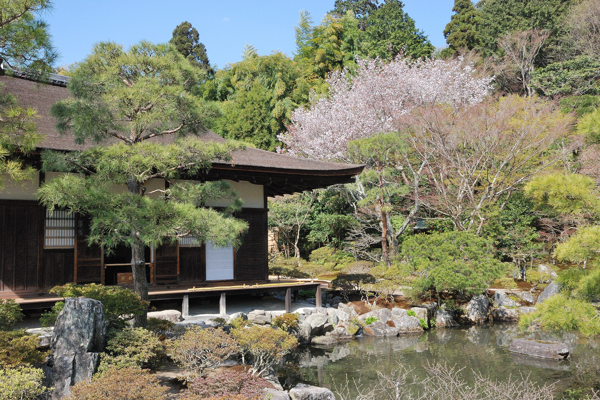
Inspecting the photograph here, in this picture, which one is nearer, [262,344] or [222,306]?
[262,344]

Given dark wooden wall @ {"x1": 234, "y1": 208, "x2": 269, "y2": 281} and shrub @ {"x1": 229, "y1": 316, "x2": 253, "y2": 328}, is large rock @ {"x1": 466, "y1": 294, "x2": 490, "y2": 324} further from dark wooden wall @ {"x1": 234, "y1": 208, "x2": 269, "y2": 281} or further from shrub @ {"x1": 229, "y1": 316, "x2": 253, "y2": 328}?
shrub @ {"x1": 229, "y1": 316, "x2": 253, "y2": 328}

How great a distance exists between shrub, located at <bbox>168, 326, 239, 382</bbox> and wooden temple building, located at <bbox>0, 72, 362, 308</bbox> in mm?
3119

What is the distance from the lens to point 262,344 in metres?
6.28

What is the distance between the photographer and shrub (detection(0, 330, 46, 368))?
4.86 m

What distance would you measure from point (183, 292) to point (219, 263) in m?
1.37

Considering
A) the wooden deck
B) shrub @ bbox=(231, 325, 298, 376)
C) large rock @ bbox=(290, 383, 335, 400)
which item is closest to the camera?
large rock @ bbox=(290, 383, 335, 400)

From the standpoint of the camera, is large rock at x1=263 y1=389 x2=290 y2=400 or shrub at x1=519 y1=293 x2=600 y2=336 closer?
shrub at x1=519 y1=293 x2=600 y2=336

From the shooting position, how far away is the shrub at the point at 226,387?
4.92m

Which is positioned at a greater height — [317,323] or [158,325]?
[158,325]

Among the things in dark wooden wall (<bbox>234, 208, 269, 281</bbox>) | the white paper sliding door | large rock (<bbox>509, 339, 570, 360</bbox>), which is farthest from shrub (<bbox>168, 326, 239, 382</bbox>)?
large rock (<bbox>509, 339, 570, 360</bbox>)

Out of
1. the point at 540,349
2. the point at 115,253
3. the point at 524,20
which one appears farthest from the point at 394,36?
the point at 115,253

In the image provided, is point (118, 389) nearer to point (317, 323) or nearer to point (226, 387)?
point (226, 387)

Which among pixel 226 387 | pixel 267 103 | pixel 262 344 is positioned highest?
pixel 267 103

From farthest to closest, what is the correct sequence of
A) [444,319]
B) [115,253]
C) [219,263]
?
[444,319] < [219,263] < [115,253]
